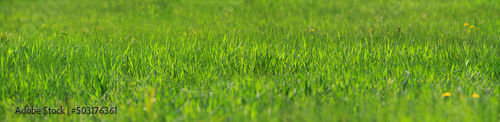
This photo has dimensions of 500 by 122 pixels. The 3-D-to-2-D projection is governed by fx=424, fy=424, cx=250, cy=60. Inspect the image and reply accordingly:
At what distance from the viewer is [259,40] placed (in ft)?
13.5

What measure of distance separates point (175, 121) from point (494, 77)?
2.28m

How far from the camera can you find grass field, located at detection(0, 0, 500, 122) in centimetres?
232

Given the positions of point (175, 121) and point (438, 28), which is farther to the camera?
point (438, 28)

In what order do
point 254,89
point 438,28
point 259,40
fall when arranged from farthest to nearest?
point 438,28 → point 259,40 → point 254,89

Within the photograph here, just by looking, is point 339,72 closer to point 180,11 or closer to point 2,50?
point 2,50

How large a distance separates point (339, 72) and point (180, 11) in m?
4.15

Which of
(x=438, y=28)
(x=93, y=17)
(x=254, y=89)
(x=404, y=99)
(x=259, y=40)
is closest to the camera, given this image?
(x=404, y=99)

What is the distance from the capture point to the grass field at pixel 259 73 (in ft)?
7.60

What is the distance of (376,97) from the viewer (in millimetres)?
2520

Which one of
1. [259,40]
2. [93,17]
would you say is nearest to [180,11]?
[93,17]

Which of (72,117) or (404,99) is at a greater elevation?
(404,99)

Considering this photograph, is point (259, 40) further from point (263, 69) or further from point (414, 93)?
point (414, 93)

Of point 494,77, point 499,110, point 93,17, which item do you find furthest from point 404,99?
point 93,17

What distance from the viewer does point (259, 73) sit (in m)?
3.40
